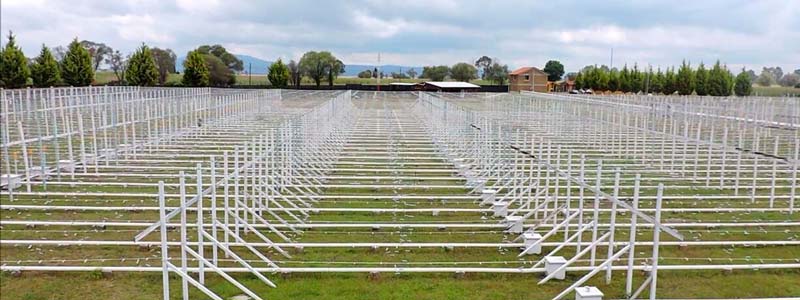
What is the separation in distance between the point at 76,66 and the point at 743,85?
183ft

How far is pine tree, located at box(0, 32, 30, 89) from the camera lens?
124 feet

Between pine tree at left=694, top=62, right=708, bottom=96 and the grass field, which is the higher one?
pine tree at left=694, top=62, right=708, bottom=96

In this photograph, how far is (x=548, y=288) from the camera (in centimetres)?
584

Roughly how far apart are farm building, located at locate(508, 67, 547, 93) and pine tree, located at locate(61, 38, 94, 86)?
5651 cm

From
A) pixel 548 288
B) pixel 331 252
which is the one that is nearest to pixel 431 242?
pixel 331 252

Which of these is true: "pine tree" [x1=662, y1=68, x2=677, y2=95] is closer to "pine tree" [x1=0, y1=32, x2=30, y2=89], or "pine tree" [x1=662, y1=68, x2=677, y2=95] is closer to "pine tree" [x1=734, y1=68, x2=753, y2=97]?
"pine tree" [x1=734, y1=68, x2=753, y2=97]

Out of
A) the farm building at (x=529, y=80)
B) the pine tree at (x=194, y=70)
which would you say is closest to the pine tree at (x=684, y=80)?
the farm building at (x=529, y=80)

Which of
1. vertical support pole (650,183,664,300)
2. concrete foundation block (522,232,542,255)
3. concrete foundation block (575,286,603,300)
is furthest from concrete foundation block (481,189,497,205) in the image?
vertical support pole (650,183,664,300)

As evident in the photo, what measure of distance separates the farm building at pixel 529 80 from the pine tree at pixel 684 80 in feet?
99.0

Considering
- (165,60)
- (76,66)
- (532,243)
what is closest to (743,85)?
(76,66)

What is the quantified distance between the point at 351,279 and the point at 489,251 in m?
1.77

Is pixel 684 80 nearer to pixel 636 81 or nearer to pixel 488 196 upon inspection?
pixel 636 81

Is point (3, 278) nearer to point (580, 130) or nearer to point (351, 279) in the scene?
point (351, 279)

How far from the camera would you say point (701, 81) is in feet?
180
